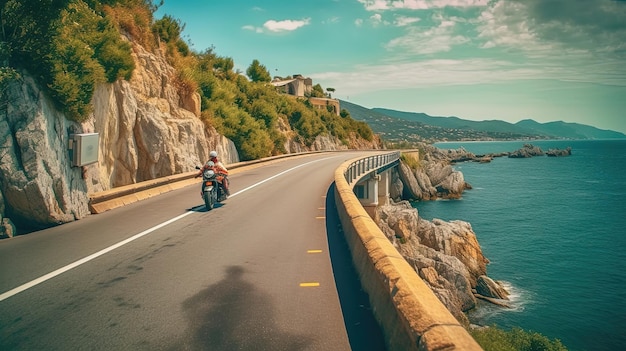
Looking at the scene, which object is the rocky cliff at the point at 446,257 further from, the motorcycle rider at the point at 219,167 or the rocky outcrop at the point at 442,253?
the motorcycle rider at the point at 219,167

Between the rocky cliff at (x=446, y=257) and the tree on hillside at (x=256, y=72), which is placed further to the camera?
the tree on hillside at (x=256, y=72)

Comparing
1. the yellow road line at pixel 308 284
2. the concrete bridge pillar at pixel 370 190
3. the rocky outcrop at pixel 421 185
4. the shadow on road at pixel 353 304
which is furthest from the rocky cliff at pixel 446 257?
the rocky outcrop at pixel 421 185

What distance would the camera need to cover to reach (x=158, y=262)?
677 centimetres

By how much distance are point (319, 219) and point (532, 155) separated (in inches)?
6989

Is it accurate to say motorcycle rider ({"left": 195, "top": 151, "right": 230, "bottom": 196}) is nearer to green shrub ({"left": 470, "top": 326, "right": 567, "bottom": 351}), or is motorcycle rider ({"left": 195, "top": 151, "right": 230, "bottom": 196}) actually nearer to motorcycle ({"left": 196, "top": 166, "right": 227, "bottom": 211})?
motorcycle ({"left": 196, "top": 166, "right": 227, "bottom": 211})

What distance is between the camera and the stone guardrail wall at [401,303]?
2.90 metres

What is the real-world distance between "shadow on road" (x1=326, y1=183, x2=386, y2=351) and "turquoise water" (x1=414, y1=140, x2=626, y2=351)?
16083mm

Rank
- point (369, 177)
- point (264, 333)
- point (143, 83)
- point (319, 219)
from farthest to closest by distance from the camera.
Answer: point (369, 177), point (143, 83), point (319, 219), point (264, 333)

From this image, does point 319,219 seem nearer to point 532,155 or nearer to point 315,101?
point 315,101

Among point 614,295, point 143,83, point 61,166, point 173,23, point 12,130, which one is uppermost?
point 173,23

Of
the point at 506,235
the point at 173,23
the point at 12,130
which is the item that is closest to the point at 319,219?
the point at 12,130

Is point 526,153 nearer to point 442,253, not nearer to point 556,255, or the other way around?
point 556,255

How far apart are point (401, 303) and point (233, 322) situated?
1953 millimetres

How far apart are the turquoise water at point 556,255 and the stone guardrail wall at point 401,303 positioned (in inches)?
680
